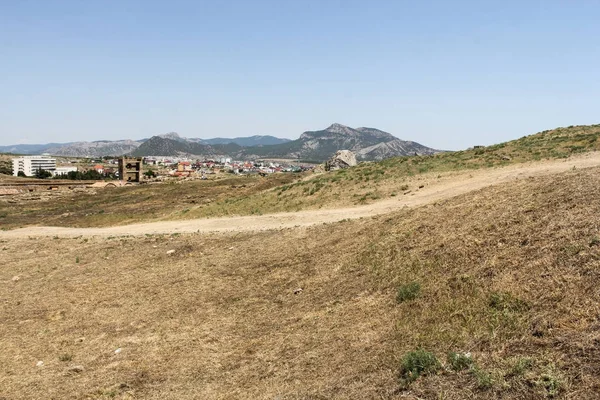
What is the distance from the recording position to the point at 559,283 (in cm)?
926

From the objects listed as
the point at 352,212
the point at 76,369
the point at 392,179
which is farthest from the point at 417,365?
the point at 392,179

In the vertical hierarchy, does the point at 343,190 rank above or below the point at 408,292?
above

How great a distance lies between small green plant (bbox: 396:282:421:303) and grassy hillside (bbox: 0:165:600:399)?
48 millimetres

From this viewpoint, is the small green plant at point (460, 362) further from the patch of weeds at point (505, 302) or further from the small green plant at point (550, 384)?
the patch of weeds at point (505, 302)

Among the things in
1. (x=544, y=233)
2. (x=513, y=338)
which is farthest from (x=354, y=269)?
(x=513, y=338)

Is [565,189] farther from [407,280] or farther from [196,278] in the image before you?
[196,278]

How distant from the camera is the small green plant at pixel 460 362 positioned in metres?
7.48

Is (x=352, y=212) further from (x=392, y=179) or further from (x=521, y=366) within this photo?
(x=521, y=366)

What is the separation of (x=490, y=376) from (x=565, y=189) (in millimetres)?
10861

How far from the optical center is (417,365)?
778cm

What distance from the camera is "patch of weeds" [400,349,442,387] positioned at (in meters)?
7.53

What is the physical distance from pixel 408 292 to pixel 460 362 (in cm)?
400

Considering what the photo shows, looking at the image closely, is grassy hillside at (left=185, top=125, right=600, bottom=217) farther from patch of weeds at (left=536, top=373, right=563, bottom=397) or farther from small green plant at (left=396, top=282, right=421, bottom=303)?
patch of weeds at (left=536, top=373, right=563, bottom=397)

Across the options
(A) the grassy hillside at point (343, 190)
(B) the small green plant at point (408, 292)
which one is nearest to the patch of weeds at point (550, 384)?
(B) the small green plant at point (408, 292)
